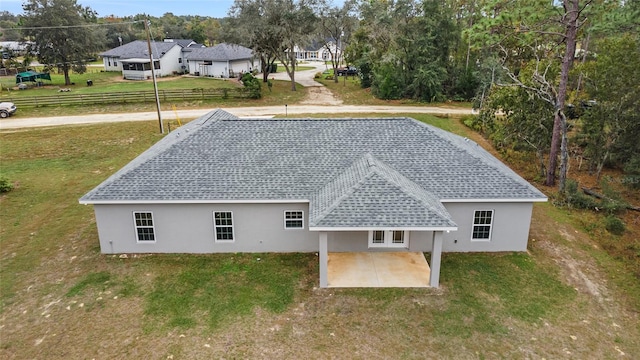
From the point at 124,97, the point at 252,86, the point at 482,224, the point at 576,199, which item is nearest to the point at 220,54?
the point at 252,86

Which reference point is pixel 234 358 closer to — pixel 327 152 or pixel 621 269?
pixel 327 152

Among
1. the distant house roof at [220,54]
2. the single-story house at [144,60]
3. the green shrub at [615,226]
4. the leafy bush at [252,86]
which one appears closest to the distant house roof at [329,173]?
the green shrub at [615,226]

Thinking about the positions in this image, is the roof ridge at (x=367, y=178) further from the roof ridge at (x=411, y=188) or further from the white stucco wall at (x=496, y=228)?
the white stucco wall at (x=496, y=228)

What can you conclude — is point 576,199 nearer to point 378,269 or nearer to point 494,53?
point 378,269

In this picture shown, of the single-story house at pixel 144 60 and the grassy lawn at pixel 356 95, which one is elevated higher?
the single-story house at pixel 144 60

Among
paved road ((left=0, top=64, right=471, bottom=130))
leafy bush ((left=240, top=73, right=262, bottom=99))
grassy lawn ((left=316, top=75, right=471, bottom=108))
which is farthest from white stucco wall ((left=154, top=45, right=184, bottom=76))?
paved road ((left=0, top=64, right=471, bottom=130))

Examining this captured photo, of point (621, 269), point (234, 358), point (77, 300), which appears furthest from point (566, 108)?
point (77, 300)
